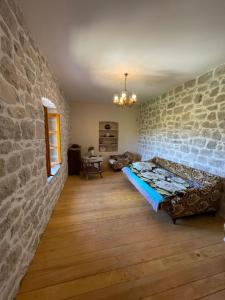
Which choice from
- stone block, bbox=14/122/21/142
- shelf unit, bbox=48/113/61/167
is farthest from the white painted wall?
stone block, bbox=14/122/21/142

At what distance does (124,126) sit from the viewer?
19.3 ft

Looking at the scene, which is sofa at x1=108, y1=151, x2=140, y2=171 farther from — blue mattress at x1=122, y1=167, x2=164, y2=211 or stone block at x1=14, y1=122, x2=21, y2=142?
stone block at x1=14, y1=122, x2=21, y2=142

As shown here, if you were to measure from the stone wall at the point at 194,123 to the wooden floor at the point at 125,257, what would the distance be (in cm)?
118

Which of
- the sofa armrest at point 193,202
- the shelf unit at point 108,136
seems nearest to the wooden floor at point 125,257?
the sofa armrest at point 193,202

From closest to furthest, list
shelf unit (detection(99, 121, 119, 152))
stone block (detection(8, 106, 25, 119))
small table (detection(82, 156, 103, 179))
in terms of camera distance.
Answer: stone block (detection(8, 106, 25, 119))
small table (detection(82, 156, 103, 179))
shelf unit (detection(99, 121, 119, 152))

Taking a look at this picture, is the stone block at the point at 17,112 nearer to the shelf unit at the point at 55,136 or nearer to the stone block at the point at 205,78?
the shelf unit at the point at 55,136

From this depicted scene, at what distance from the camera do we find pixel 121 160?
5.29 metres

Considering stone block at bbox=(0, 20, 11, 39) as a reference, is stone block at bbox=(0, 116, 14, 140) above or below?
below

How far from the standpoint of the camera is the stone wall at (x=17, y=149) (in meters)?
1.08

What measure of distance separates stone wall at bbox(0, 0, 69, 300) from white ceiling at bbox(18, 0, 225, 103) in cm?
31

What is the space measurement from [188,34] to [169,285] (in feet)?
8.90

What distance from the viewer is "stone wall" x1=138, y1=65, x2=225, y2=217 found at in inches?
98.0

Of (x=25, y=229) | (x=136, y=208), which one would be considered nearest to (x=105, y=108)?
(x=136, y=208)

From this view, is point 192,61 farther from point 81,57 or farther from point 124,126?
point 124,126
